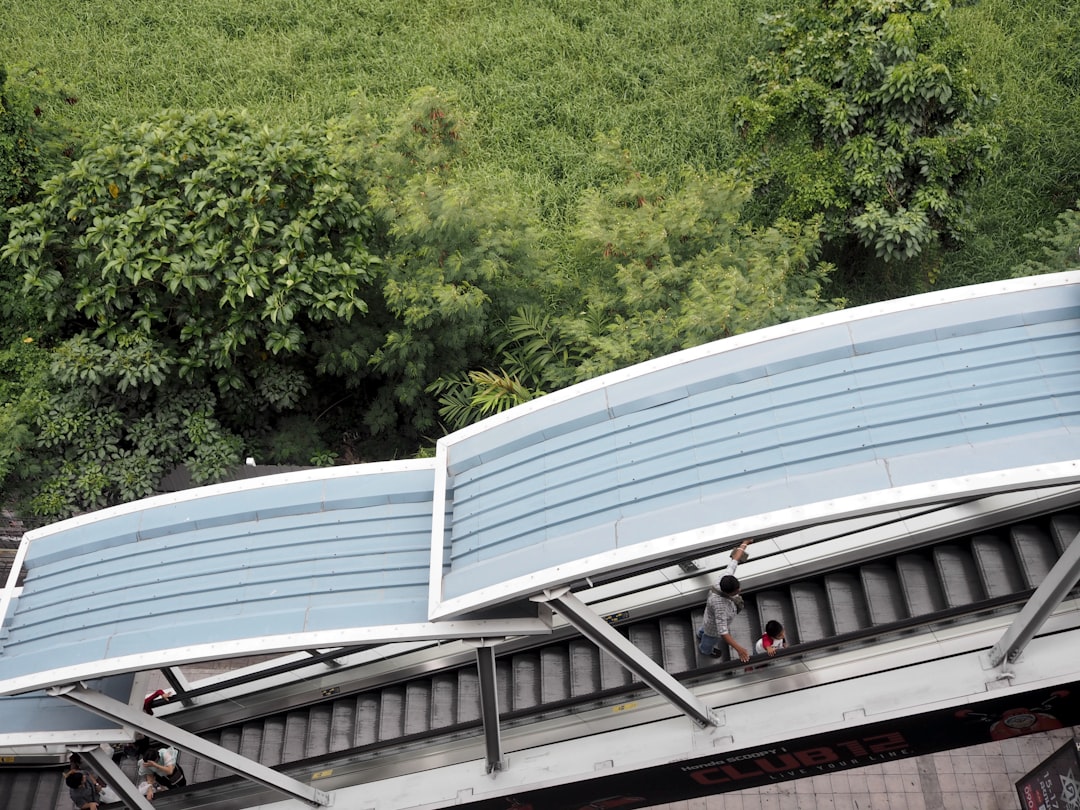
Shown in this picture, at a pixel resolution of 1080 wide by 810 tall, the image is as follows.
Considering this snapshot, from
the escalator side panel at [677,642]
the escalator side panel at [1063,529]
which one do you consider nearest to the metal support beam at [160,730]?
the escalator side panel at [677,642]

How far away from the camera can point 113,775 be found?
269 inches

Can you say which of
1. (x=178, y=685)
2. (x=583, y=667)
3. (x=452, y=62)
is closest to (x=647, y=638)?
(x=583, y=667)

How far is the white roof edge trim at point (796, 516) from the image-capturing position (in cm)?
470

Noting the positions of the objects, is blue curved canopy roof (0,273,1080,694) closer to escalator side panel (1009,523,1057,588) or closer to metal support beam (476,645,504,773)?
metal support beam (476,645,504,773)

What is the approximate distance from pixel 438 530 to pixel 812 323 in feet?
8.05

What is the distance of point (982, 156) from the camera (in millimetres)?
9570

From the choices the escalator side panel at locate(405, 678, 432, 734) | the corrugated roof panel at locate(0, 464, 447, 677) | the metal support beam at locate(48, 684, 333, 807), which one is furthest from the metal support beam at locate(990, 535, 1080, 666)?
the metal support beam at locate(48, 684, 333, 807)

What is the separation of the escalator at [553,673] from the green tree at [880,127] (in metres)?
3.82

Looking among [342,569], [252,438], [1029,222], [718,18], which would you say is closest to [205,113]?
[252,438]

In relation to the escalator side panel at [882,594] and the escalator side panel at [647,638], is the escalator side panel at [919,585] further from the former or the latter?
the escalator side panel at [647,638]

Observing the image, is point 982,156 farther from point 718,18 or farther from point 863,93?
point 718,18

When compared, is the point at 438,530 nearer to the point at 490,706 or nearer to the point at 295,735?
the point at 490,706

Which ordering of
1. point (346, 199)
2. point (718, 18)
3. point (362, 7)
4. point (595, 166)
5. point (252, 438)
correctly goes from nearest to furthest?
point (346, 199), point (252, 438), point (595, 166), point (718, 18), point (362, 7)

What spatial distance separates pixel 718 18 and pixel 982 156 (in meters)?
4.97
